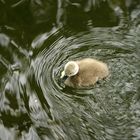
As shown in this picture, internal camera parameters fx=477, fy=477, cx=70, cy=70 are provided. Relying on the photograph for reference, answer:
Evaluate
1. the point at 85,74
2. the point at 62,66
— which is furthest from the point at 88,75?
the point at 62,66

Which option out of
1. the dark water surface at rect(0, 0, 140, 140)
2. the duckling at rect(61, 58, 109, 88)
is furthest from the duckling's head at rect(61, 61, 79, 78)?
the dark water surface at rect(0, 0, 140, 140)

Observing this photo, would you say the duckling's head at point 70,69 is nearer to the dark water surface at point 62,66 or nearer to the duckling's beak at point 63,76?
the duckling's beak at point 63,76

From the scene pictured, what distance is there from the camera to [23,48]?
4496mm

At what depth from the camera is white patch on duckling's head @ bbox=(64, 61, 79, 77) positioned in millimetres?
4066

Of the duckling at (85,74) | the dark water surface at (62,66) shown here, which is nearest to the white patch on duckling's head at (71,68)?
the duckling at (85,74)

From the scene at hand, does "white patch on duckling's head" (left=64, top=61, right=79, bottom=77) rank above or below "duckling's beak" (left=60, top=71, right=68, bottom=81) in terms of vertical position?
above

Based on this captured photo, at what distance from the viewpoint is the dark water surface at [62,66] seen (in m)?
3.77

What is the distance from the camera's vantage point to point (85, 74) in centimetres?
414

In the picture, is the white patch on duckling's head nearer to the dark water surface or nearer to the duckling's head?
the duckling's head

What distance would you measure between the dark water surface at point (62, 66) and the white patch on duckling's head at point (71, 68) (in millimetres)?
133

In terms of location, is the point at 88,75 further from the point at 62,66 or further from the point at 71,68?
the point at 62,66

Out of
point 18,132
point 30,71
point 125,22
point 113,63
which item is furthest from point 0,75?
point 125,22

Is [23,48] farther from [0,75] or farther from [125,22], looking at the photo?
[125,22]

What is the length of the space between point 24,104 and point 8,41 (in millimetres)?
848
